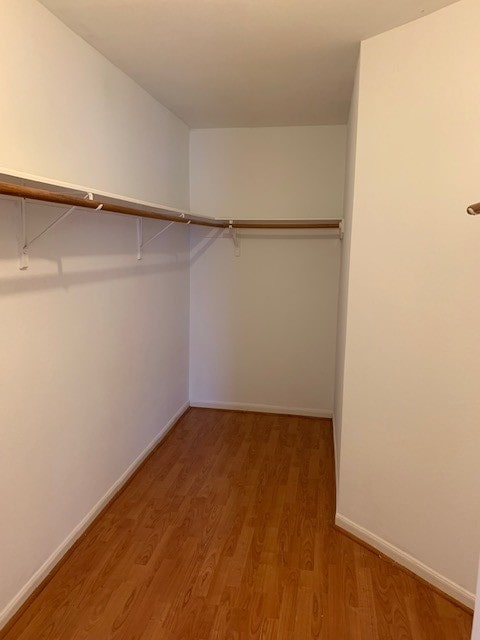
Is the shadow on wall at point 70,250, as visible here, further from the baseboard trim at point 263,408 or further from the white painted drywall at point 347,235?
the baseboard trim at point 263,408

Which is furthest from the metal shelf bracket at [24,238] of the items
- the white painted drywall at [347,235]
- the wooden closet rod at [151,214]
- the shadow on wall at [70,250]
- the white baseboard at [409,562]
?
the white baseboard at [409,562]

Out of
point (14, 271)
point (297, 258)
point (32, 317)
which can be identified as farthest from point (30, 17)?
point (297, 258)

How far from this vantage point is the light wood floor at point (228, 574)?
191 centimetres

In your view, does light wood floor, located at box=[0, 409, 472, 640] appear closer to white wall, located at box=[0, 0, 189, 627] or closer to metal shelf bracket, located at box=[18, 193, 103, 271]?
white wall, located at box=[0, 0, 189, 627]

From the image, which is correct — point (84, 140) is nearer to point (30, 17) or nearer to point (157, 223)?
point (30, 17)

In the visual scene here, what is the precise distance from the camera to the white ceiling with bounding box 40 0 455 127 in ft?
6.36

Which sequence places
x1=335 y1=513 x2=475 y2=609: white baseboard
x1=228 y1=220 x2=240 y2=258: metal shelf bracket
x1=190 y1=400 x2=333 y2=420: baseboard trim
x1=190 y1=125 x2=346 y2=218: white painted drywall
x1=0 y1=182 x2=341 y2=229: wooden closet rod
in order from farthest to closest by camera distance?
x1=190 y1=400 x2=333 y2=420: baseboard trim, x1=228 y1=220 x2=240 y2=258: metal shelf bracket, x1=190 y1=125 x2=346 y2=218: white painted drywall, x1=335 y1=513 x2=475 y2=609: white baseboard, x1=0 y1=182 x2=341 y2=229: wooden closet rod

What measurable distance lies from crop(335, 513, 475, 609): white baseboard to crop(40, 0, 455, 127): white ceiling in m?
2.41

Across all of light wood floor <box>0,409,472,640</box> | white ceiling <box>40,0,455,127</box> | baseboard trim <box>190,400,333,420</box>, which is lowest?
light wood floor <box>0,409,472,640</box>

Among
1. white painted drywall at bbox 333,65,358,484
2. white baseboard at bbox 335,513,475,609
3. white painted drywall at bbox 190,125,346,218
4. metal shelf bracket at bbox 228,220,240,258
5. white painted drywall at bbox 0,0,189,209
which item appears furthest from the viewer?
metal shelf bracket at bbox 228,220,240,258

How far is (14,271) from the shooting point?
1.84 meters

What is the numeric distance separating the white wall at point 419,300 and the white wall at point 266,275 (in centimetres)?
160

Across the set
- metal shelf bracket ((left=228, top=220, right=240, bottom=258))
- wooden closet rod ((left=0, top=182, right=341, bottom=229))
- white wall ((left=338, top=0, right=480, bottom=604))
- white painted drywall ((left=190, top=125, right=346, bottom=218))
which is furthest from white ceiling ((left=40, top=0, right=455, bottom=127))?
metal shelf bracket ((left=228, top=220, right=240, bottom=258))

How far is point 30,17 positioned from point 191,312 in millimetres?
2634
